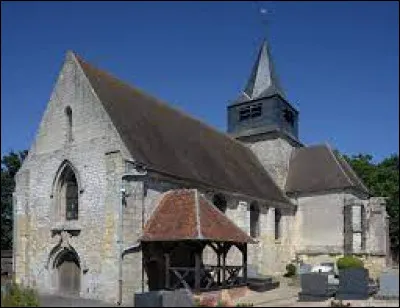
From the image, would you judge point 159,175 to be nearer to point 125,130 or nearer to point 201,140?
point 125,130

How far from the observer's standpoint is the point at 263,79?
36344 millimetres

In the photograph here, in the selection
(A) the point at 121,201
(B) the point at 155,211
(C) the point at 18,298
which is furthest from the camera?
(B) the point at 155,211

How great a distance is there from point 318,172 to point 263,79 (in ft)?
23.7

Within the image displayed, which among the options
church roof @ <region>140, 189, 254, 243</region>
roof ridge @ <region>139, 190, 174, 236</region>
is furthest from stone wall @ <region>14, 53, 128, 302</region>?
church roof @ <region>140, 189, 254, 243</region>

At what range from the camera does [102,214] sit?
20.3 metres

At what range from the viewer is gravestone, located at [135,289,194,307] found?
13711mm

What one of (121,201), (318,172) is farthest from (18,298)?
(318,172)

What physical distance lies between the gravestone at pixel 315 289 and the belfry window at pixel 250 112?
1758 centimetres

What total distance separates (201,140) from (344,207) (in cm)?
953

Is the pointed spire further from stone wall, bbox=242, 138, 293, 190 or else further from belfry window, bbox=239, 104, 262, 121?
stone wall, bbox=242, 138, 293, 190

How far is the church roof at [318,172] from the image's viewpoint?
32094 millimetres

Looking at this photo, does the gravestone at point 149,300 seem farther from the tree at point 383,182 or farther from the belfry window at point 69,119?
the tree at point 383,182

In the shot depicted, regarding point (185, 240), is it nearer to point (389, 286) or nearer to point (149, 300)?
point (149, 300)

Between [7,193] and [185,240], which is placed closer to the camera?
[185,240]
